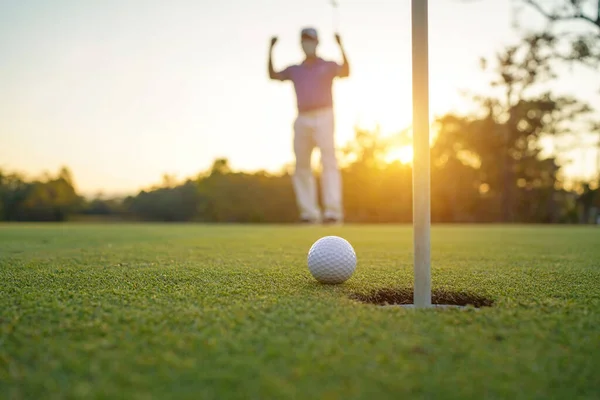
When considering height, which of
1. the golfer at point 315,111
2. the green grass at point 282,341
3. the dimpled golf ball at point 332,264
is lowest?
the green grass at point 282,341

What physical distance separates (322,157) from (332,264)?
5.92 metres

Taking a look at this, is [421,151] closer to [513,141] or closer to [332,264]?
[332,264]

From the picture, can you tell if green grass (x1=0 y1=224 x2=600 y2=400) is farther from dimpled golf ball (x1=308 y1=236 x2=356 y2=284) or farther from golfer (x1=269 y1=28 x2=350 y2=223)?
golfer (x1=269 y1=28 x2=350 y2=223)

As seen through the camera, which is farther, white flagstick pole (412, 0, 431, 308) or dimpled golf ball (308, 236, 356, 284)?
dimpled golf ball (308, 236, 356, 284)

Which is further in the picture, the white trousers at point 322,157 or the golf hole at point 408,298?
the white trousers at point 322,157

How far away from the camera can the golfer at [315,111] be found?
8.09 m

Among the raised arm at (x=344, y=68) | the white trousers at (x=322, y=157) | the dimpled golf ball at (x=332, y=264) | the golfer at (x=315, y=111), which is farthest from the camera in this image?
the white trousers at (x=322, y=157)

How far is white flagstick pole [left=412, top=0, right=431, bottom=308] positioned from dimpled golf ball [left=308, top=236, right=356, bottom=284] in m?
0.70

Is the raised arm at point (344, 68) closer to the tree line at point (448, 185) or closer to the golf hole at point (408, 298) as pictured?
the golf hole at point (408, 298)

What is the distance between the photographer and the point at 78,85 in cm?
2358

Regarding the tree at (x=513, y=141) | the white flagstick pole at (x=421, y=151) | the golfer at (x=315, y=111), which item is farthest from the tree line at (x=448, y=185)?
the white flagstick pole at (x=421, y=151)

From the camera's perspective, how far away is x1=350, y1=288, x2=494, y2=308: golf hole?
250 cm

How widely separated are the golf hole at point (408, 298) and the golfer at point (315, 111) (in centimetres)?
575

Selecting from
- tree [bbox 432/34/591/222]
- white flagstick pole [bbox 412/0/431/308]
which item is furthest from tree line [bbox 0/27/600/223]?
white flagstick pole [bbox 412/0/431/308]
